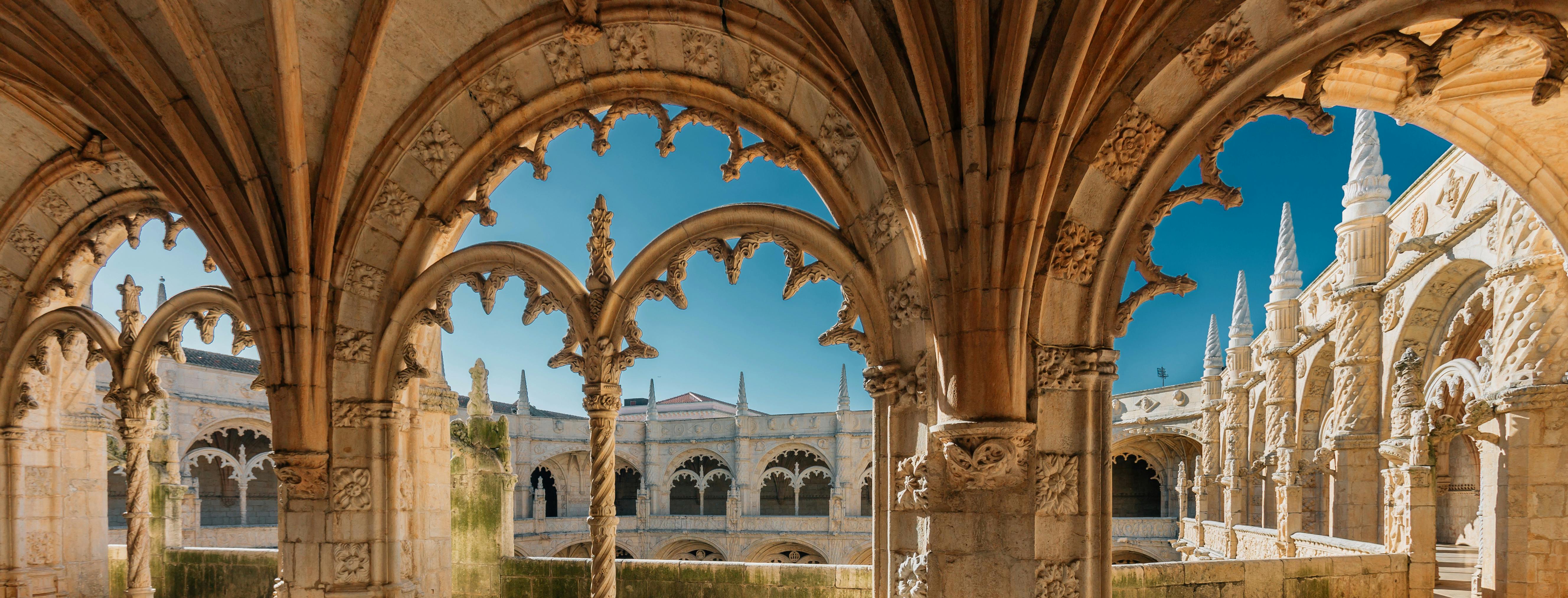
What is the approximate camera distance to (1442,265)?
8133 mm

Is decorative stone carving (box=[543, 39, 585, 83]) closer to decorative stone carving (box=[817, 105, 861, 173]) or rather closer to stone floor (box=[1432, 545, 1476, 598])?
decorative stone carving (box=[817, 105, 861, 173])

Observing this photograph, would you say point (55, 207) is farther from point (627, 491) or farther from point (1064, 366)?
point (627, 491)

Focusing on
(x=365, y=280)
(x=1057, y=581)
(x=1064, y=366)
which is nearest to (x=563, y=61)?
(x=365, y=280)

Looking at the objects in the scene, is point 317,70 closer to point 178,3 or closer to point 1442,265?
point 178,3

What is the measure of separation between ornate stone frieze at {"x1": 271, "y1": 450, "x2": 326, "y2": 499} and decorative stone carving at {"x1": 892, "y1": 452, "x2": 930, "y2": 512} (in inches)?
143

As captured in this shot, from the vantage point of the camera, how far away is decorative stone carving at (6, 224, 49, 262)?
6.91 m

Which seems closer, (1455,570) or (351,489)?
(351,489)

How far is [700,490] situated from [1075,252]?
2342 centimetres

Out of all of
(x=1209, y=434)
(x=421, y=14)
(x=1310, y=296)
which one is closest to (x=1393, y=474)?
(x=1310, y=296)

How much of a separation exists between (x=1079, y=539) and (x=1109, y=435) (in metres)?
0.44

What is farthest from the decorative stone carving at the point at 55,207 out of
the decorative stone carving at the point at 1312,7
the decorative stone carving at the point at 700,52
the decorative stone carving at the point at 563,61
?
the decorative stone carving at the point at 1312,7

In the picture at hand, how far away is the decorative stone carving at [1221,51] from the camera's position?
3191 mm

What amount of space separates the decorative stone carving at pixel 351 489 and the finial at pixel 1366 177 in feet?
33.2

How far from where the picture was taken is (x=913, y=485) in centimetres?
355
